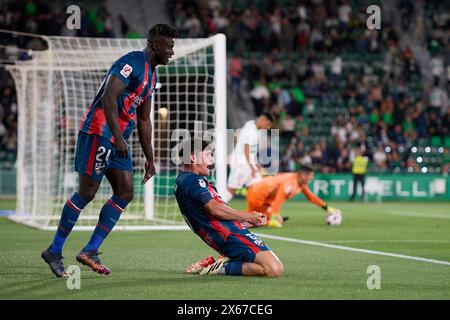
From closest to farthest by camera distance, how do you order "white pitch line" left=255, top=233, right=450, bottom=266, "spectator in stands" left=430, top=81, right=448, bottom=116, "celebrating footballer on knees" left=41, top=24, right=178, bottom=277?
"celebrating footballer on knees" left=41, top=24, right=178, bottom=277 → "white pitch line" left=255, top=233, right=450, bottom=266 → "spectator in stands" left=430, top=81, right=448, bottom=116

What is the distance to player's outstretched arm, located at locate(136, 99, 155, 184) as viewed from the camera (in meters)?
8.30

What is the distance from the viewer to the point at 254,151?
51.8 ft

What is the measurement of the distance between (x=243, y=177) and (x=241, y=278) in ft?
26.3

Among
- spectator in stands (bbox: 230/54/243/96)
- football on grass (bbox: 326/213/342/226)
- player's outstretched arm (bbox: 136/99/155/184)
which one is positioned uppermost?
spectator in stands (bbox: 230/54/243/96)

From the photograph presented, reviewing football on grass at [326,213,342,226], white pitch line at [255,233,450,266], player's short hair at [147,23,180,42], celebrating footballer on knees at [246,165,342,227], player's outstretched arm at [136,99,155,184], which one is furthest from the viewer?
football on grass at [326,213,342,226]

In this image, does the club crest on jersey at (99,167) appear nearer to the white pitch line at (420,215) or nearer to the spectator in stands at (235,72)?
the white pitch line at (420,215)

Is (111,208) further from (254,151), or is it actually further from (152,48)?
(254,151)

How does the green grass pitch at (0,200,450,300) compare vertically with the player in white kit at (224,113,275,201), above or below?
below

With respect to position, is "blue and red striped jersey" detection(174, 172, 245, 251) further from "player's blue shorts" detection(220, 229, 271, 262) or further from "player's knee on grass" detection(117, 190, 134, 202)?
"player's knee on grass" detection(117, 190, 134, 202)

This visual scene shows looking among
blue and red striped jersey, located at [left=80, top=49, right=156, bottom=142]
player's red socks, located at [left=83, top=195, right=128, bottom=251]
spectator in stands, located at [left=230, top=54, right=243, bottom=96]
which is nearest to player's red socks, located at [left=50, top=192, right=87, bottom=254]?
player's red socks, located at [left=83, top=195, right=128, bottom=251]

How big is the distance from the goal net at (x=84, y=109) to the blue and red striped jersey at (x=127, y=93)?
617 cm

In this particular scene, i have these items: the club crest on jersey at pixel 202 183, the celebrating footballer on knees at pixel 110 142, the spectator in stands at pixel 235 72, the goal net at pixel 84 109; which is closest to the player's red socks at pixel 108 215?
the celebrating footballer on knees at pixel 110 142

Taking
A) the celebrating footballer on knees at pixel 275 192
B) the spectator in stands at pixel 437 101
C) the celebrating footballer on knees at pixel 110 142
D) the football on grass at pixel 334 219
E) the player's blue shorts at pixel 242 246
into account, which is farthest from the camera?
the spectator in stands at pixel 437 101

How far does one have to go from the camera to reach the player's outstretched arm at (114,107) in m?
7.61
